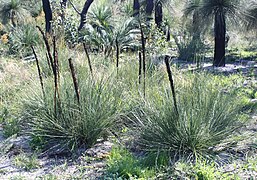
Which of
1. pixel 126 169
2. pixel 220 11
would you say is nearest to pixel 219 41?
pixel 220 11

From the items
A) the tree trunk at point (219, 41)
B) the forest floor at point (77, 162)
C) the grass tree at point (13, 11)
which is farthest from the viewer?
the grass tree at point (13, 11)

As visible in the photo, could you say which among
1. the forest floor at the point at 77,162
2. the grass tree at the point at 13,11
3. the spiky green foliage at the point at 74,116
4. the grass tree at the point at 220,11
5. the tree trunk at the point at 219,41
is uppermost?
the grass tree at the point at 13,11

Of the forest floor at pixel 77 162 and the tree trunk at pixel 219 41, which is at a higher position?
the tree trunk at pixel 219 41

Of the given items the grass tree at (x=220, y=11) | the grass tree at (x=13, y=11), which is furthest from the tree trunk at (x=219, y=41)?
the grass tree at (x=13, y=11)

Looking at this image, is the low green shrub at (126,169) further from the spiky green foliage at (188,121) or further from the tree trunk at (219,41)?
the tree trunk at (219,41)

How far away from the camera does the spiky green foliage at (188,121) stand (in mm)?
2936

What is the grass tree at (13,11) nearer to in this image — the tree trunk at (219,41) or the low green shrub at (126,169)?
the tree trunk at (219,41)

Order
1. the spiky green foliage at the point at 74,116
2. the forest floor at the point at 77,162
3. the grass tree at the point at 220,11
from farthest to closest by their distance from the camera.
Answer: the grass tree at the point at 220,11 → the spiky green foliage at the point at 74,116 → the forest floor at the point at 77,162

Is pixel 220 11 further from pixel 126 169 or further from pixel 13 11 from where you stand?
pixel 13 11

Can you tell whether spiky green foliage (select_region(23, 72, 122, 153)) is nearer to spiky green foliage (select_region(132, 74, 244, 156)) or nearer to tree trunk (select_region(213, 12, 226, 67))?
spiky green foliage (select_region(132, 74, 244, 156))

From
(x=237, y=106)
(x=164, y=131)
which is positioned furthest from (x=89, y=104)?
(x=237, y=106)

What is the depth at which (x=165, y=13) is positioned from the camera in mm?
15367

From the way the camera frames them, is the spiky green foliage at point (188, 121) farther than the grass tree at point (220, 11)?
No

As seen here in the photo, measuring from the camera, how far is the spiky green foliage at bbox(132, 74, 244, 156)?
2936 mm
